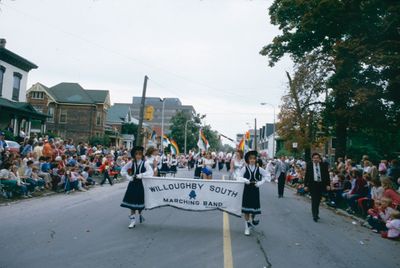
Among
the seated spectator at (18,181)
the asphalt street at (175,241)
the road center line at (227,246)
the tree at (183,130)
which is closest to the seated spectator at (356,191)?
the asphalt street at (175,241)

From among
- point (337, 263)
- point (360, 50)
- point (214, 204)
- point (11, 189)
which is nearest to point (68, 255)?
point (214, 204)

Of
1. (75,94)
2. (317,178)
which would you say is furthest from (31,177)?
(75,94)

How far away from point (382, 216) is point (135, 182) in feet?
21.8

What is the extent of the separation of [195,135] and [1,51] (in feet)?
160

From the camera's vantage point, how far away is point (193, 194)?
9.16 m

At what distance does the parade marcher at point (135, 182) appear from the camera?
891 cm

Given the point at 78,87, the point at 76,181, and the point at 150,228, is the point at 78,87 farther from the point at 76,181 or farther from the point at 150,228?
the point at 150,228

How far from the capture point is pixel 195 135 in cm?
7600

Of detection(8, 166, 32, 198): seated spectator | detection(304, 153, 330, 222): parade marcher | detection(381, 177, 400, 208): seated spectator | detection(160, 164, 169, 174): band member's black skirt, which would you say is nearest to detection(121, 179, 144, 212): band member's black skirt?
detection(304, 153, 330, 222): parade marcher

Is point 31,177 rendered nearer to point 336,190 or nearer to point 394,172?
point 336,190

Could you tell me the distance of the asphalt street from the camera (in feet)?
20.1

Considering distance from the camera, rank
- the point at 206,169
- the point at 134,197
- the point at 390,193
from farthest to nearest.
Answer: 1. the point at 206,169
2. the point at 390,193
3. the point at 134,197

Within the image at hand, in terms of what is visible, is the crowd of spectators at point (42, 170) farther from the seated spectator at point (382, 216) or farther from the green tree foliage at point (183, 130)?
the green tree foliage at point (183, 130)

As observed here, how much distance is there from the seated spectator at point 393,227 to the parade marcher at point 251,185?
11.0 ft
